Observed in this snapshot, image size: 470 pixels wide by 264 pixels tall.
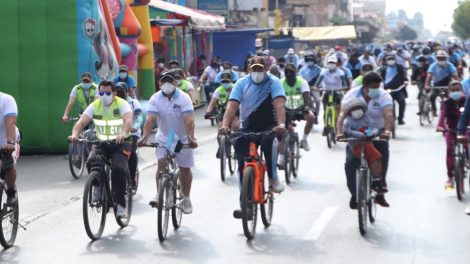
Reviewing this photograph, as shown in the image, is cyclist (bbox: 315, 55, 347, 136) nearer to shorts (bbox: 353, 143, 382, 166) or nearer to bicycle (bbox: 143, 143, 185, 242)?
shorts (bbox: 353, 143, 382, 166)

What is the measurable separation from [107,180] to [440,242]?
3.54 m

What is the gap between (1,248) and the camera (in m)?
10.8

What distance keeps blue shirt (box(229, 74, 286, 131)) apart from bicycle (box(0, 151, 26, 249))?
263cm

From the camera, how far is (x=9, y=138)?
10.5m

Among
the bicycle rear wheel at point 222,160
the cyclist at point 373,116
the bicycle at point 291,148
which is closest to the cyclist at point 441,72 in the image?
the bicycle at point 291,148

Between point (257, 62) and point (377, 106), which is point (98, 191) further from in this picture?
point (377, 106)

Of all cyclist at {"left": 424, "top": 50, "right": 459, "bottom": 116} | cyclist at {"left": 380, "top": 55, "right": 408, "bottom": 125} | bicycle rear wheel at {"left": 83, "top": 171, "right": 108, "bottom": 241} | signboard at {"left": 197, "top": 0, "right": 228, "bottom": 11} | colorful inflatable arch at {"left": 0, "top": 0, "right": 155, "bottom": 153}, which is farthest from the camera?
signboard at {"left": 197, "top": 0, "right": 228, "bottom": 11}

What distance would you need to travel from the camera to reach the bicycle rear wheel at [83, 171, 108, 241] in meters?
10.7

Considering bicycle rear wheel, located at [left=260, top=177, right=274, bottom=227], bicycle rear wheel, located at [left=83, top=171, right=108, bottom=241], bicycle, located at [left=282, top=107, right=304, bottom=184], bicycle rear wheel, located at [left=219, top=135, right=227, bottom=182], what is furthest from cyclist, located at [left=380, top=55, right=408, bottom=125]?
bicycle rear wheel, located at [left=83, top=171, right=108, bottom=241]

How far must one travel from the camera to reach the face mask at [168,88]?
1150cm

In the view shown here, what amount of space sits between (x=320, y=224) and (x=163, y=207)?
6.62 ft

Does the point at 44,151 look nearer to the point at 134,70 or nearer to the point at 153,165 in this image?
the point at 153,165

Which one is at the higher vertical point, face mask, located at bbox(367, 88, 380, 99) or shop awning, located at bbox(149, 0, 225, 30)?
shop awning, located at bbox(149, 0, 225, 30)

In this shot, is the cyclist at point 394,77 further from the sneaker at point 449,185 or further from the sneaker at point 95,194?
the sneaker at point 95,194
